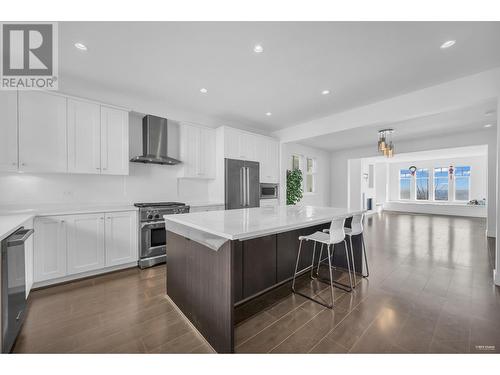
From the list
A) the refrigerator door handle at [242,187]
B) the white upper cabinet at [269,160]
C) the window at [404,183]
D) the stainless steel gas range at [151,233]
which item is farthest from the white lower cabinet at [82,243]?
the window at [404,183]

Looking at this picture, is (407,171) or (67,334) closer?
(67,334)

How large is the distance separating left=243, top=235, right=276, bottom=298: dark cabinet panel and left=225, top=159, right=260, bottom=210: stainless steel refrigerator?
191 centimetres

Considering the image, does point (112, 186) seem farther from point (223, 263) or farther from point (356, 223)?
point (356, 223)

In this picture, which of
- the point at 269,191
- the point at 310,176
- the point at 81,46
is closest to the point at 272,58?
the point at 81,46

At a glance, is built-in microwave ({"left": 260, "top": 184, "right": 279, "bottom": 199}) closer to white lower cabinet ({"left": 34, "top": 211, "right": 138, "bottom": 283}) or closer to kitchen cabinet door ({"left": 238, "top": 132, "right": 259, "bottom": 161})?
kitchen cabinet door ({"left": 238, "top": 132, "right": 259, "bottom": 161})

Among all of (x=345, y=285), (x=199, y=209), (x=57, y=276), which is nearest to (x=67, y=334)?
(x=57, y=276)

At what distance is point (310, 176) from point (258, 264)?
557 cm

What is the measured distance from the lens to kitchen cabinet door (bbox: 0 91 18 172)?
7.85 ft

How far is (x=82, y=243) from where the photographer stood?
2.69m

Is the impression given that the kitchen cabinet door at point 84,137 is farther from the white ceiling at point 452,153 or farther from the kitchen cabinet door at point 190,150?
the white ceiling at point 452,153

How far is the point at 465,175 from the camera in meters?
8.75

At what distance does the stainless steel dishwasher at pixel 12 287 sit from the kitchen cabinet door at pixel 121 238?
3.54 ft

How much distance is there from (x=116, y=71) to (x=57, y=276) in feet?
8.61
